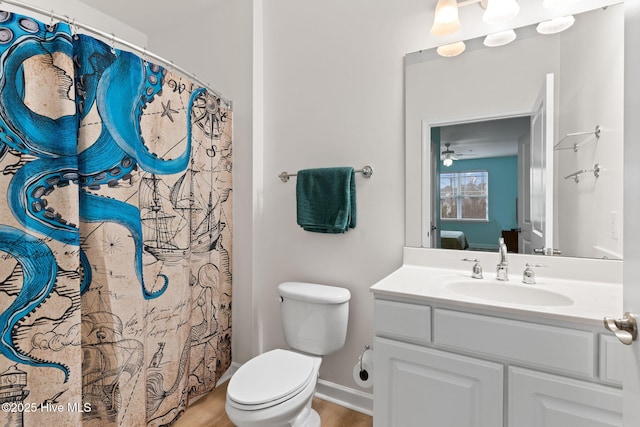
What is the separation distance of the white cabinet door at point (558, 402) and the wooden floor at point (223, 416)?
36.8 inches

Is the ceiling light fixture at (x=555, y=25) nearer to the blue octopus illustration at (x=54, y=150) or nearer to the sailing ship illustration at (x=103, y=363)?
the blue octopus illustration at (x=54, y=150)

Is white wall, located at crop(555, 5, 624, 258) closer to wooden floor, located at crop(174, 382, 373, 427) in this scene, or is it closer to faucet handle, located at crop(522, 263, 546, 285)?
faucet handle, located at crop(522, 263, 546, 285)

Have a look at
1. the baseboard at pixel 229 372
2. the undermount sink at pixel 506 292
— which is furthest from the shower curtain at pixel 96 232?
the undermount sink at pixel 506 292

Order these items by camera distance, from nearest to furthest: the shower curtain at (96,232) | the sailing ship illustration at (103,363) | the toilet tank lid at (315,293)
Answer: the shower curtain at (96,232)
the sailing ship illustration at (103,363)
the toilet tank lid at (315,293)

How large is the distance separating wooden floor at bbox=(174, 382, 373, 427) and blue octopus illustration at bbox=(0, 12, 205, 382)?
0.78 metres

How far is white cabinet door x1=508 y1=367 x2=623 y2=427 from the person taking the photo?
0.92 metres

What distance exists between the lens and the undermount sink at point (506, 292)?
4.11 ft

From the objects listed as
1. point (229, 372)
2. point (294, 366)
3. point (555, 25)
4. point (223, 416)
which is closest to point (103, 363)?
point (223, 416)

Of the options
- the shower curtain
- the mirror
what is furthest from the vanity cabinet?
the shower curtain

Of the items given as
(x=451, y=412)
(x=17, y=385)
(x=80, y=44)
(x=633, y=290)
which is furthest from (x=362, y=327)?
(x=80, y=44)

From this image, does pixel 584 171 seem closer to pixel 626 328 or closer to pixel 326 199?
pixel 626 328

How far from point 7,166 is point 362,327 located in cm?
174

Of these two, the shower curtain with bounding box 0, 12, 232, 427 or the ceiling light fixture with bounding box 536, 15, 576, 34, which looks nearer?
the shower curtain with bounding box 0, 12, 232, 427

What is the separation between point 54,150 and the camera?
1247 mm
